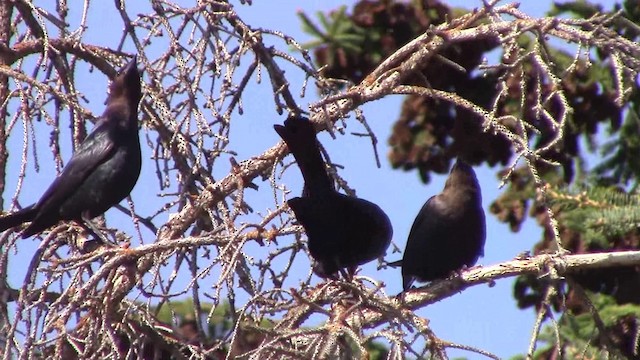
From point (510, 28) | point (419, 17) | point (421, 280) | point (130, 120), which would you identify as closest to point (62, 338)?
point (130, 120)

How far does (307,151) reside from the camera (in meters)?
4.22

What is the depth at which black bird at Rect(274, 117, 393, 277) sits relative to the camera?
13.7 feet

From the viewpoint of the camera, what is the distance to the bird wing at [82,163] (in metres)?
4.63

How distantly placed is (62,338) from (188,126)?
91 centimetres

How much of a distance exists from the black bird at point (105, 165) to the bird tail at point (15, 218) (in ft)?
0.61

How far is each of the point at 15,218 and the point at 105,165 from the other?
1.66 ft

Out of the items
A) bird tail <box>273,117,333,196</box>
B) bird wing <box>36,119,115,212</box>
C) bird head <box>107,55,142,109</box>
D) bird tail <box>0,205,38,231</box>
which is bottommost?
bird tail <box>0,205,38,231</box>

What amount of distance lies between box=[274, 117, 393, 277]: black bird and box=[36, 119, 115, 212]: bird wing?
875 mm

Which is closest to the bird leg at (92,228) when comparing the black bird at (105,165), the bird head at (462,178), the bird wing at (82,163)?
the black bird at (105,165)

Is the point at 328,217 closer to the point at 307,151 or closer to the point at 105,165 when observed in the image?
the point at 307,151

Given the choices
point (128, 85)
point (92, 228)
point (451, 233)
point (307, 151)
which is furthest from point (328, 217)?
point (451, 233)

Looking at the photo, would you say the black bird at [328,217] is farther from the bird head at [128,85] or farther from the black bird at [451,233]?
the bird head at [128,85]

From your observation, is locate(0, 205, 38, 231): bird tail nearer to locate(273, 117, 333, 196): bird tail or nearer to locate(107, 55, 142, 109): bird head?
locate(107, 55, 142, 109): bird head

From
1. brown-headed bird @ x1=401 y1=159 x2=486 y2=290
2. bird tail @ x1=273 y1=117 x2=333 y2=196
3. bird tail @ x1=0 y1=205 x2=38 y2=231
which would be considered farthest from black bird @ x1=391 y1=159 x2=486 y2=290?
bird tail @ x1=0 y1=205 x2=38 y2=231
